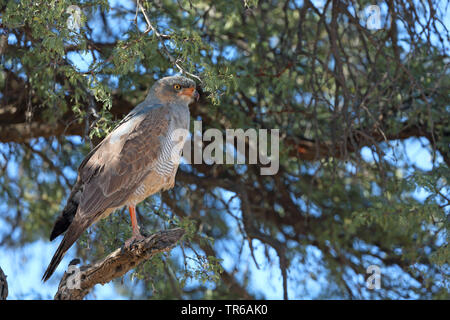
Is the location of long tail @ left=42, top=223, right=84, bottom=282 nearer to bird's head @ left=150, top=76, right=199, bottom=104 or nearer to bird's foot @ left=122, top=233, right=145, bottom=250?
bird's foot @ left=122, top=233, right=145, bottom=250

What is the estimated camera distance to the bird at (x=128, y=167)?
170 inches

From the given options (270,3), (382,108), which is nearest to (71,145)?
(270,3)

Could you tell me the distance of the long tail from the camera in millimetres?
3916

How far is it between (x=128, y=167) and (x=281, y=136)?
214cm

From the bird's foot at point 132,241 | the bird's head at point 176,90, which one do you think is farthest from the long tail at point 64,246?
the bird's head at point 176,90

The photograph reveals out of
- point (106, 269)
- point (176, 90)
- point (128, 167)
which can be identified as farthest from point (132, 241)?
point (176, 90)

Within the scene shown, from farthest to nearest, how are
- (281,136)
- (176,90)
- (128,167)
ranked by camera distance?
(281,136) → (176,90) → (128,167)

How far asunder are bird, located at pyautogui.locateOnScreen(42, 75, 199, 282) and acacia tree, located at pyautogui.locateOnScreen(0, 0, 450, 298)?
0.27 metres

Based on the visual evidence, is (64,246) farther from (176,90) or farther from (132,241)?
(176,90)

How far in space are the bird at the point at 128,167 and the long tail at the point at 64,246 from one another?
4 cm

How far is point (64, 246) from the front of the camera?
402 cm

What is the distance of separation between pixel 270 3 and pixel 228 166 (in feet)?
6.14
